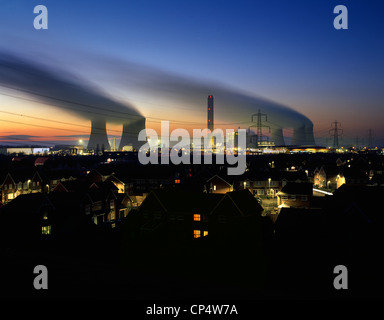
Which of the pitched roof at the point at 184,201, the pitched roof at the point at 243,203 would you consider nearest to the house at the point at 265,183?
the pitched roof at the point at 243,203

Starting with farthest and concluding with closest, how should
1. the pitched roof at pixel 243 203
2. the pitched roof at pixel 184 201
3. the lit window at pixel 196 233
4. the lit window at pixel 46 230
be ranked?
the lit window at pixel 46 230 → the pitched roof at pixel 184 201 → the lit window at pixel 196 233 → the pitched roof at pixel 243 203

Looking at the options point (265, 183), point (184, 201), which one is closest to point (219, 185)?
point (265, 183)

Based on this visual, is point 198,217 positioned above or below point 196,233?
above

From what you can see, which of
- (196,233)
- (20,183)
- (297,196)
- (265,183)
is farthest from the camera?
(265,183)

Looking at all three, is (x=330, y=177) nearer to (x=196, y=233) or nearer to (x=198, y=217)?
(x=198, y=217)

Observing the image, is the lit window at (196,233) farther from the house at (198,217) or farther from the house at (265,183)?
the house at (265,183)
